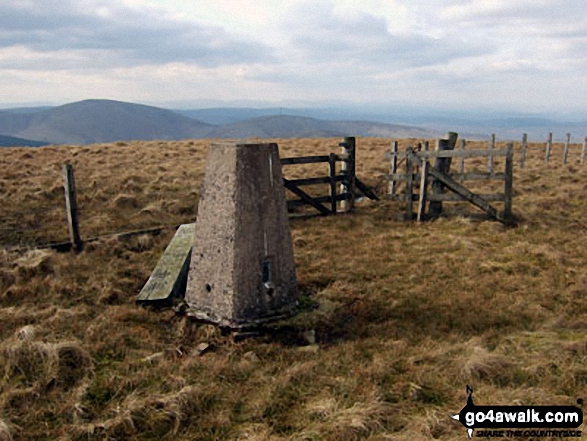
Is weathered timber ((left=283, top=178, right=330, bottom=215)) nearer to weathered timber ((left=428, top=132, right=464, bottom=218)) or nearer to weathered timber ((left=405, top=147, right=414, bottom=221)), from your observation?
weathered timber ((left=405, top=147, right=414, bottom=221))

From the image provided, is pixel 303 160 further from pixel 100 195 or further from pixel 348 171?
pixel 100 195

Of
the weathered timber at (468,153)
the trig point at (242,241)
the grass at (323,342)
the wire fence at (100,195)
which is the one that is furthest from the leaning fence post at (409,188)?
the trig point at (242,241)

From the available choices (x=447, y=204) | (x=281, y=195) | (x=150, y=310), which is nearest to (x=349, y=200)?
(x=447, y=204)

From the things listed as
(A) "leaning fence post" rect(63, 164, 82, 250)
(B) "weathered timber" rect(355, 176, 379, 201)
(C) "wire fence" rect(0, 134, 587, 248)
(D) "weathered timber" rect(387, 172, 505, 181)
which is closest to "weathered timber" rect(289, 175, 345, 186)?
(B) "weathered timber" rect(355, 176, 379, 201)

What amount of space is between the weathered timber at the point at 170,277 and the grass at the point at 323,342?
1.15 ft

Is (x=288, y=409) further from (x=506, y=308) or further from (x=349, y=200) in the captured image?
(x=349, y=200)

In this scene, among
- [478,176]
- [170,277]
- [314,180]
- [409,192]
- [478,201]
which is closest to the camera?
[170,277]

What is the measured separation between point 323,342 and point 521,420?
256 cm

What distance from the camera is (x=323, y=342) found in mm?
6035

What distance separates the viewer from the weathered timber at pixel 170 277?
23.5ft

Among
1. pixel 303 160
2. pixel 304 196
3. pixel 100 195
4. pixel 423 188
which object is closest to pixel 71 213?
pixel 100 195

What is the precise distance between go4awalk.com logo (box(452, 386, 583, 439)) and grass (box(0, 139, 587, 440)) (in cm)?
15

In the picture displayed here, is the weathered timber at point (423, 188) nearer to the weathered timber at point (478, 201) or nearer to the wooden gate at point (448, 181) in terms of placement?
the wooden gate at point (448, 181)

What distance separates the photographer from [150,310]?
22.9 ft
